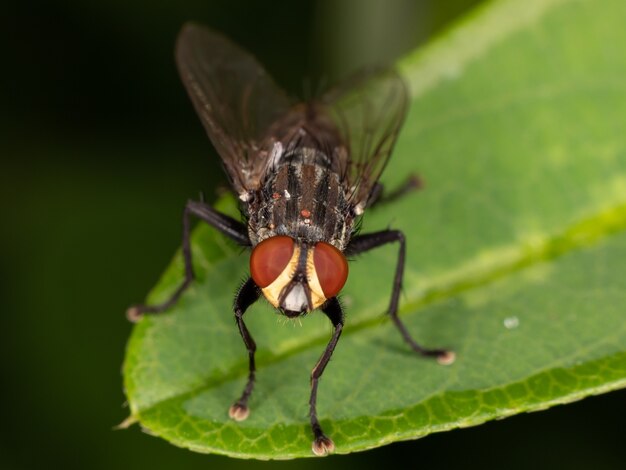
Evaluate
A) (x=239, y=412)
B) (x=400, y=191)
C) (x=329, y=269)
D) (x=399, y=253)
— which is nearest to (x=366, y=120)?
(x=400, y=191)

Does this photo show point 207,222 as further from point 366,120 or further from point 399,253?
point 366,120

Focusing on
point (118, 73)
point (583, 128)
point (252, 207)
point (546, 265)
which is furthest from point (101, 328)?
point (583, 128)

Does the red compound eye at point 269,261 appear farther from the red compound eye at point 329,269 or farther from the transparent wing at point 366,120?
the transparent wing at point 366,120

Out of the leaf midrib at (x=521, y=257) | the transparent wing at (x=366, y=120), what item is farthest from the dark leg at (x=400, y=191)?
the leaf midrib at (x=521, y=257)

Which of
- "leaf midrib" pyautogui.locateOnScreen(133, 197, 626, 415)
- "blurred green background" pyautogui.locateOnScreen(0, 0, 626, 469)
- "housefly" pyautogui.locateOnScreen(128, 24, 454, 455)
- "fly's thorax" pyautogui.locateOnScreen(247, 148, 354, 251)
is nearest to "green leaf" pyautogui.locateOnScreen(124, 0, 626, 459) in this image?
"leaf midrib" pyautogui.locateOnScreen(133, 197, 626, 415)

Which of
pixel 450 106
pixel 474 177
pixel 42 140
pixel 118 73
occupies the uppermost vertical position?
pixel 118 73

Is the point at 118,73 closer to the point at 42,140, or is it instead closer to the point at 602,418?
the point at 42,140
